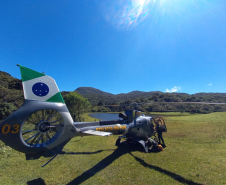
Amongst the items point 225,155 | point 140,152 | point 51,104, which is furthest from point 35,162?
point 225,155

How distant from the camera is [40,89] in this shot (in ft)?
16.0

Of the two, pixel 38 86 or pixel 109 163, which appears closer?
pixel 38 86

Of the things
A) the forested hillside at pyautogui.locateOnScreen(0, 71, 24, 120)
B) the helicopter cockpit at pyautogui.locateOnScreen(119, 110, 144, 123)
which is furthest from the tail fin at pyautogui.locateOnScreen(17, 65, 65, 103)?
the forested hillside at pyautogui.locateOnScreen(0, 71, 24, 120)

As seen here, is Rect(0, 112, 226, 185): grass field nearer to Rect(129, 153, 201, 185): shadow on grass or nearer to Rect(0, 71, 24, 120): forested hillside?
Rect(129, 153, 201, 185): shadow on grass

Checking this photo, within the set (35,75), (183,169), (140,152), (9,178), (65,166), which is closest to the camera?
(35,75)

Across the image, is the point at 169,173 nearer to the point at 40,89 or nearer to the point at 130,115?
the point at 130,115

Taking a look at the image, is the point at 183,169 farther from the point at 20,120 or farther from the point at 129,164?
the point at 20,120

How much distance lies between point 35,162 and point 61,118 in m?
4.20

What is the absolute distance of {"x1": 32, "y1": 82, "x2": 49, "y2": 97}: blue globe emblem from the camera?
4.75 m

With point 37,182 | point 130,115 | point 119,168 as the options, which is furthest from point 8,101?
point 119,168

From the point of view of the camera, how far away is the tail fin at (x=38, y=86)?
4578 mm

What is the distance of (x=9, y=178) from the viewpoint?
5238 mm

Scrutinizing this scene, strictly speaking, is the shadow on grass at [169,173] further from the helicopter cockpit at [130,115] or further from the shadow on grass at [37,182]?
the shadow on grass at [37,182]

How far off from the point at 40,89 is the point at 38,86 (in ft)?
0.50
